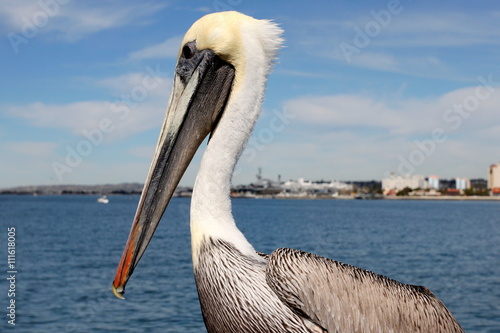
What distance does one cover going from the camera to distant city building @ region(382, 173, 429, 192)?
6314 inches

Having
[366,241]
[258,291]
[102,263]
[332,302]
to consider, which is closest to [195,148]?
[258,291]

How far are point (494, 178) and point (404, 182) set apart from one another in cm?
2402

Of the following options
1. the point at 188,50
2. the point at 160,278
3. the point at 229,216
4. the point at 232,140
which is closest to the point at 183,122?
the point at 232,140

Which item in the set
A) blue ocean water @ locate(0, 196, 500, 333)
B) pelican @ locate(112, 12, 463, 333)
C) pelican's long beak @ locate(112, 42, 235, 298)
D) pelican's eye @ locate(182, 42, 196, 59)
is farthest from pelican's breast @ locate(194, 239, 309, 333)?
blue ocean water @ locate(0, 196, 500, 333)

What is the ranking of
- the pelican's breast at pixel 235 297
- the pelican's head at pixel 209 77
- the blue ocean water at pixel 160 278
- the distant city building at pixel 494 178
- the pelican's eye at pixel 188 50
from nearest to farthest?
the pelican's breast at pixel 235 297 → the pelican's head at pixel 209 77 → the pelican's eye at pixel 188 50 → the blue ocean water at pixel 160 278 → the distant city building at pixel 494 178

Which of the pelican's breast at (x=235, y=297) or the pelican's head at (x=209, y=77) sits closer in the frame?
the pelican's breast at (x=235, y=297)

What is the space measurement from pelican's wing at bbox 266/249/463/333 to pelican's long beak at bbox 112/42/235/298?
2.44 feet

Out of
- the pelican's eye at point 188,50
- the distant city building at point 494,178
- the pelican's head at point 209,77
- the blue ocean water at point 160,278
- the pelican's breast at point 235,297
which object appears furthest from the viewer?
the distant city building at point 494,178

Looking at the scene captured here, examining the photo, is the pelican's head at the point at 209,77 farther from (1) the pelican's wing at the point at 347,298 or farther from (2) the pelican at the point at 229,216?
(1) the pelican's wing at the point at 347,298

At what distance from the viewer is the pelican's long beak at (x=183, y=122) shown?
3199mm

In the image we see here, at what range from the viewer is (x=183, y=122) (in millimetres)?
3355

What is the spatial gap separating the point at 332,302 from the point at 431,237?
4691cm

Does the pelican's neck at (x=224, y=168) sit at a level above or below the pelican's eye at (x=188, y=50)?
below

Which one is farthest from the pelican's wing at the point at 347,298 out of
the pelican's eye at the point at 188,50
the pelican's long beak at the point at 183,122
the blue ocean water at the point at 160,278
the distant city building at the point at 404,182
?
the distant city building at the point at 404,182
